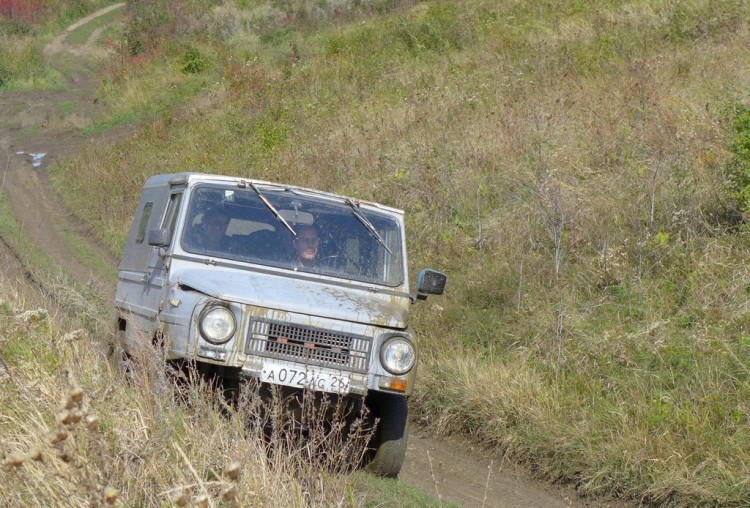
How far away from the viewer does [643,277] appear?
328 inches

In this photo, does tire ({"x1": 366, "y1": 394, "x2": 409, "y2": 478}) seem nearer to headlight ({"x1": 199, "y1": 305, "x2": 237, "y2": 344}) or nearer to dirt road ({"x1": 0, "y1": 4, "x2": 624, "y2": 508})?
dirt road ({"x1": 0, "y1": 4, "x2": 624, "y2": 508})

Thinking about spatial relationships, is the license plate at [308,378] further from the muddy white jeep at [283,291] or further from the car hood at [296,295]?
the car hood at [296,295]

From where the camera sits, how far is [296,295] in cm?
614

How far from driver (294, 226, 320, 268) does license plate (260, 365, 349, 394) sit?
3.67 feet

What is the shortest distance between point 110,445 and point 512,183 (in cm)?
789

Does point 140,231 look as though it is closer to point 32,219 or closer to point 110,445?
point 110,445

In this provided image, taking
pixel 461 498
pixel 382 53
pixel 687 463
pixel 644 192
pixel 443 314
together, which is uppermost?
pixel 382 53

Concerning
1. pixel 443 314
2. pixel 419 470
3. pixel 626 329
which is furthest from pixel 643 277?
pixel 419 470

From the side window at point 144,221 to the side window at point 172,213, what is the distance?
2.17 ft

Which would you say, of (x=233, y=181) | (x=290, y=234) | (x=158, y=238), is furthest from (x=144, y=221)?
(x=290, y=234)

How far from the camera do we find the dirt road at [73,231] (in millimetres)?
6609

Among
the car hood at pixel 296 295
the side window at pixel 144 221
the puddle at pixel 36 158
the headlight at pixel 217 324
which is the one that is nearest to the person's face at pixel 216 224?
the car hood at pixel 296 295

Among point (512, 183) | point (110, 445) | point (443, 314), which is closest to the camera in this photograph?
point (110, 445)

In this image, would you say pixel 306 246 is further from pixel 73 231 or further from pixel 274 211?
pixel 73 231
